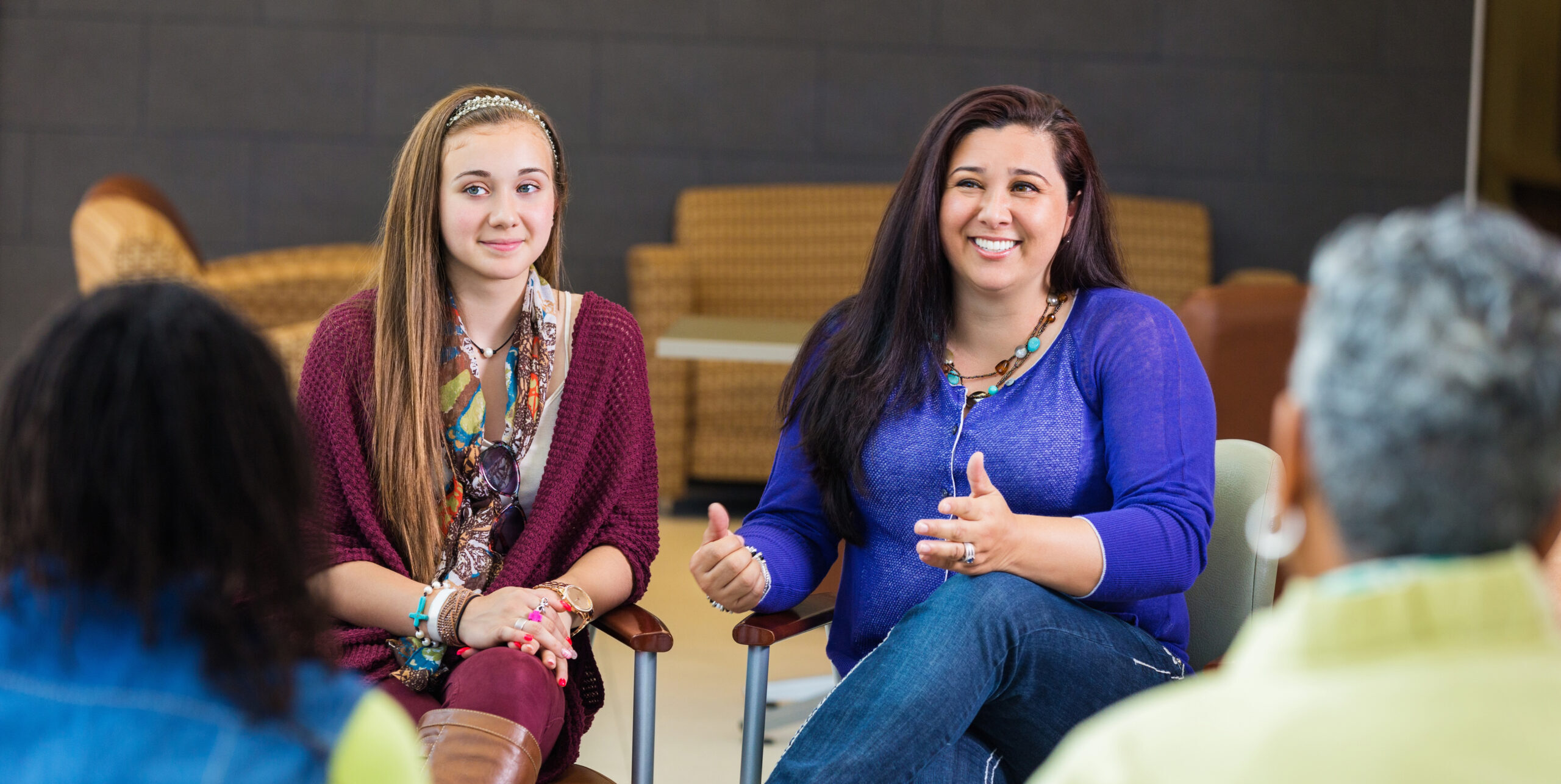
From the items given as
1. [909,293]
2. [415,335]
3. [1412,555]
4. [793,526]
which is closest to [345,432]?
[415,335]

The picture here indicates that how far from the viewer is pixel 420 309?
1881mm

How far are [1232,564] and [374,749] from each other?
4.17 ft

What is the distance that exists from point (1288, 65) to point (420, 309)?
4.02 m

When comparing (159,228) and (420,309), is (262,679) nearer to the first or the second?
(420,309)

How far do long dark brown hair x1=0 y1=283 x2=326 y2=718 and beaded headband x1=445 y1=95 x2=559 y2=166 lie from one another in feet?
3.67

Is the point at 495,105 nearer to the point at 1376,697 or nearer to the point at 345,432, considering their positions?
the point at 345,432

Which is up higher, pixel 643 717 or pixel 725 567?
pixel 725 567

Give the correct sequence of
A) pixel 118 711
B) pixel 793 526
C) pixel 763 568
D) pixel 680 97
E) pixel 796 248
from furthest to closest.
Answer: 1. pixel 680 97
2. pixel 796 248
3. pixel 793 526
4. pixel 763 568
5. pixel 118 711

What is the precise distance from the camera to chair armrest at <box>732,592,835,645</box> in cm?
174

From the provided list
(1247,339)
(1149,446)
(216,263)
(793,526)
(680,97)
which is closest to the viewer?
(1149,446)

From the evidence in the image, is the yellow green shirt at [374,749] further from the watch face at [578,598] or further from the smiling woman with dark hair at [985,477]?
the watch face at [578,598]

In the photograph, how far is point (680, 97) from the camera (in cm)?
498

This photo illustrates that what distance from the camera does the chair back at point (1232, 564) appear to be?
70.2 inches

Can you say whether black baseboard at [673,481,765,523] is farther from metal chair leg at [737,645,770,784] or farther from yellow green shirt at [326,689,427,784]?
yellow green shirt at [326,689,427,784]
